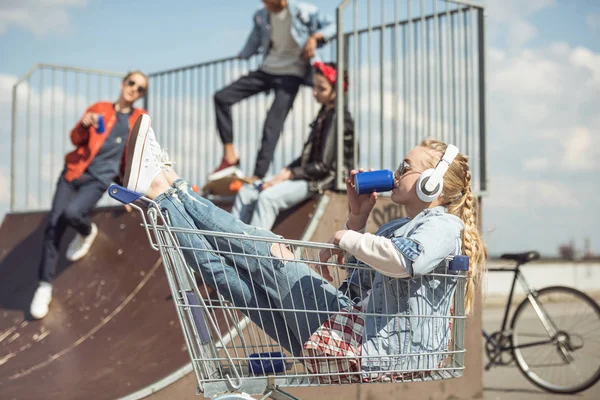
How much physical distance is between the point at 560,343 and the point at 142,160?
4574 mm

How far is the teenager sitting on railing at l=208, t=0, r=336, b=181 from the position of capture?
6.28m

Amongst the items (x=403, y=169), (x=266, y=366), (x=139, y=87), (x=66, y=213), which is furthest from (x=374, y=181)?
(x=139, y=87)

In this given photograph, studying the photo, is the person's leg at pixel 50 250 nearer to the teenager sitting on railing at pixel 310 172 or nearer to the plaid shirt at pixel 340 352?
the teenager sitting on railing at pixel 310 172

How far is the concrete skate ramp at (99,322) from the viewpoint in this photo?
4.48 meters

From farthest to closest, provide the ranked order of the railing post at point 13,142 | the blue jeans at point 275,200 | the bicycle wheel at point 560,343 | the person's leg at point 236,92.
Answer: the railing post at point 13,142, the person's leg at point 236,92, the bicycle wheel at point 560,343, the blue jeans at point 275,200

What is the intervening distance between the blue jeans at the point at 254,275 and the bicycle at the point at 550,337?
12.3 ft

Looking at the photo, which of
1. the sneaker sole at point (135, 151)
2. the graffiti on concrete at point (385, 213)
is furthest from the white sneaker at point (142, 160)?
the graffiti on concrete at point (385, 213)

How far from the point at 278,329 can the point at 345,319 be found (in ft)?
0.96

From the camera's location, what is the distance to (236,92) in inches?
264

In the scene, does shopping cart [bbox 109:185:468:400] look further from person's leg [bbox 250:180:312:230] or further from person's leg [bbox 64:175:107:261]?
person's leg [bbox 64:175:107:261]

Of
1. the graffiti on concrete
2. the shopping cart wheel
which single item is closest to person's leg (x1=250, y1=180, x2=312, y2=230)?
the graffiti on concrete

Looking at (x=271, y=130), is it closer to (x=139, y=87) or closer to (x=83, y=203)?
(x=139, y=87)

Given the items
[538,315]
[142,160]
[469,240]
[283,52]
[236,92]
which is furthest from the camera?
[236,92]

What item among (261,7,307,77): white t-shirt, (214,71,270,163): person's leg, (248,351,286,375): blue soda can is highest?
(261,7,307,77): white t-shirt
